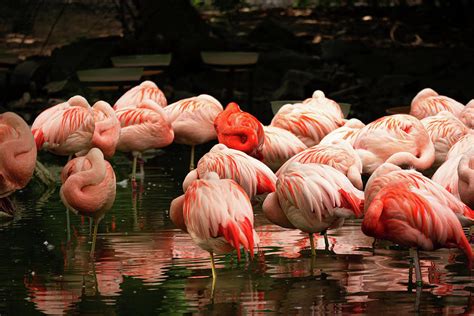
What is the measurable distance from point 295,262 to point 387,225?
0.79 metres

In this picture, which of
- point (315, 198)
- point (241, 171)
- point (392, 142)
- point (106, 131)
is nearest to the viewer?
point (315, 198)

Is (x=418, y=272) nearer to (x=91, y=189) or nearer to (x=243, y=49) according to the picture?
(x=91, y=189)

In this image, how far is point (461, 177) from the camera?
19.1 feet

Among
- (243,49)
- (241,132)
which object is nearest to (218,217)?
(241,132)

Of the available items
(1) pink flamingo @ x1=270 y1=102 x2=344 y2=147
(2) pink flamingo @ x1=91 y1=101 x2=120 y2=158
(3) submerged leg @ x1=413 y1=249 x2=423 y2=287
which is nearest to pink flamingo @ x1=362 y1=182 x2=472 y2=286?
(3) submerged leg @ x1=413 y1=249 x2=423 y2=287

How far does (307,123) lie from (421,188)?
2.94 meters

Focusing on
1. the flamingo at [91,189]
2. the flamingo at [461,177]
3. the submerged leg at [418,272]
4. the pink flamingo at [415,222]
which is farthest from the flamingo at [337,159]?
the submerged leg at [418,272]

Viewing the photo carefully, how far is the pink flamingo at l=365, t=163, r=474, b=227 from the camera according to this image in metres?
5.26

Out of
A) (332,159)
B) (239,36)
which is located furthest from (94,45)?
(332,159)

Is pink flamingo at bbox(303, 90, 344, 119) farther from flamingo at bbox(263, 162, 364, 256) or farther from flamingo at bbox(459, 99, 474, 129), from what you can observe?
flamingo at bbox(263, 162, 364, 256)

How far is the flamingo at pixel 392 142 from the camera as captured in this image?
725cm

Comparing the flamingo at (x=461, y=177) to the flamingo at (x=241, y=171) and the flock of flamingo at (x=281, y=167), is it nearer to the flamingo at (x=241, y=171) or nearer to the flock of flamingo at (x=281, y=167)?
the flock of flamingo at (x=281, y=167)

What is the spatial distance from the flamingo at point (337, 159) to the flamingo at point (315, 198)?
0.72 meters

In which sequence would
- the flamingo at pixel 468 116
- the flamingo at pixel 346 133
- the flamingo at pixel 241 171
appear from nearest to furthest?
1. the flamingo at pixel 241 171
2. the flamingo at pixel 346 133
3. the flamingo at pixel 468 116
